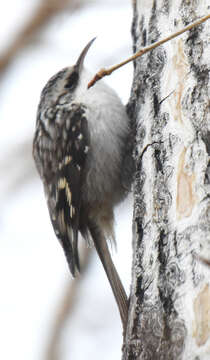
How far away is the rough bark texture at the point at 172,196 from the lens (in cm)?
131

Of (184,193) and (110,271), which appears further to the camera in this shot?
(110,271)

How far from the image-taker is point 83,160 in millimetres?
2500

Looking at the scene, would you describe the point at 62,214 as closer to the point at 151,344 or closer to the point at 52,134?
the point at 52,134

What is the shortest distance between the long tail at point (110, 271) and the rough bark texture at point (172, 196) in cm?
40

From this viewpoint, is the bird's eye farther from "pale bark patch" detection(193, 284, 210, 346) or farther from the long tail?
"pale bark patch" detection(193, 284, 210, 346)

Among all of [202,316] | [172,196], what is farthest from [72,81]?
[202,316]

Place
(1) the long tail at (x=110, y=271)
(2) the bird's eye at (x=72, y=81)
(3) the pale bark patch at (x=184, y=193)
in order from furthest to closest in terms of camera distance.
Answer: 1. (2) the bird's eye at (x=72, y=81)
2. (1) the long tail at (x=110, y=271)
3. (3) the pale bark patch at (x=184, y=193)

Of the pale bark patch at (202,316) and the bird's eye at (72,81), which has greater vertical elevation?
the bird's eye at (72,81)

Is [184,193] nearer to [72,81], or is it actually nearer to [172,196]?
[172,196]

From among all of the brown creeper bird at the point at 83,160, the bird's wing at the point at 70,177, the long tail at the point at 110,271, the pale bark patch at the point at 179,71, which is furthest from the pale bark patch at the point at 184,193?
the bird's wing at the point at 70,177

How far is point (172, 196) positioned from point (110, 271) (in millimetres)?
776

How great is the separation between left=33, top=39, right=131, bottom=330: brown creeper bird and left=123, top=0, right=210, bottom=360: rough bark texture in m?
0.38

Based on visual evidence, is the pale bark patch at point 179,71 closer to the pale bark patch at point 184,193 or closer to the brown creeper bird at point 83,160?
the pale bark patch at point 184,193

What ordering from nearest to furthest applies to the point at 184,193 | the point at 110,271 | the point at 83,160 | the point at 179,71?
the point at 184,193, the point at 179,71, the point at 110,271, the point at 83,160
